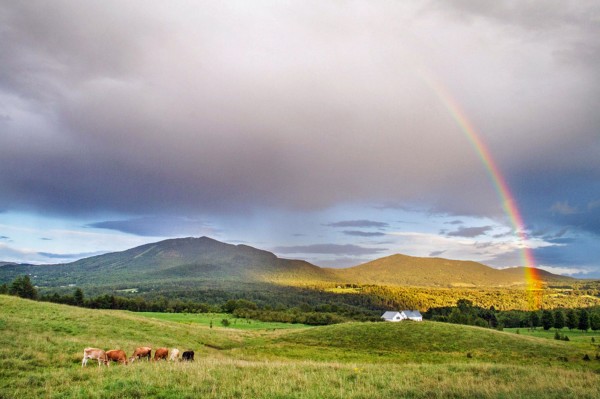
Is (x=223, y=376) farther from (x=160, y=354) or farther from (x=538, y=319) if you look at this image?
(x=538, y=319)

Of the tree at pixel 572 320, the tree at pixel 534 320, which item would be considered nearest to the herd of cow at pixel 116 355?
the tree at pixel 572 320

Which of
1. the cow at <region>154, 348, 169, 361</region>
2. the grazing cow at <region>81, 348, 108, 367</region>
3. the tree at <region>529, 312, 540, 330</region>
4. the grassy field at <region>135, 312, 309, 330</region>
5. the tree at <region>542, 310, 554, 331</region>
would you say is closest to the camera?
the grazing cow at <region>81, 348, 108, 367</region>

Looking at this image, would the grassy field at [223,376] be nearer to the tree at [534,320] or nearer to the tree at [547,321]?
the tree at [547,321]

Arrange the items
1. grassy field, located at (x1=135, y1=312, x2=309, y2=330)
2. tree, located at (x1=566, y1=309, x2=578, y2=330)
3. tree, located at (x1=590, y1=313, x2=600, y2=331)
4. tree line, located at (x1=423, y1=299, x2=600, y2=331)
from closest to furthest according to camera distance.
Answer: grassy field, located at (x1=135, y1=312, x2=309, y2=330), tree, located at (x1=590, y1=313, x2=600, y2=331), tree line, located at (x1=423, y1=299, x2=600, y2=331), tree, located at (x1=566, y1=309, x2=578, y2=330)

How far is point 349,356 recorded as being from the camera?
155 ft

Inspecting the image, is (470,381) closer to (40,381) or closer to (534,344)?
(40,381)

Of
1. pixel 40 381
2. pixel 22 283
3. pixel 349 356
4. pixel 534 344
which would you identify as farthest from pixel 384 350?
pixel 22 283

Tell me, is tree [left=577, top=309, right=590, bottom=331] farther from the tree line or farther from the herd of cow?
the herd of cow

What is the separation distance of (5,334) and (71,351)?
5.40m

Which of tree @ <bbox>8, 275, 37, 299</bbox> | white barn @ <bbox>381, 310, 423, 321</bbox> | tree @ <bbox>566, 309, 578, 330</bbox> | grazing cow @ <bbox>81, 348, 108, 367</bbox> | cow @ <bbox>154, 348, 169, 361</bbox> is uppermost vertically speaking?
grazing cow @ <bbox>81, 348, 108, 367</bbox>

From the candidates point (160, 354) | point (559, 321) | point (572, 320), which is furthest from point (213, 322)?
point (572, 320)

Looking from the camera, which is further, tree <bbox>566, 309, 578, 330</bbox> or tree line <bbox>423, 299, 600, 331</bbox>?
tree <bbox>566, 309, 578, 330</bbox>

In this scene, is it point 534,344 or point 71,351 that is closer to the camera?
point 71,351

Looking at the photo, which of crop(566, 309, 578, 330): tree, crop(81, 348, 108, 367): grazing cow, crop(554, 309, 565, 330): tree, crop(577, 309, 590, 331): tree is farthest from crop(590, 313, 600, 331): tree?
crop(81, 348, 108, 367): grazing cow
